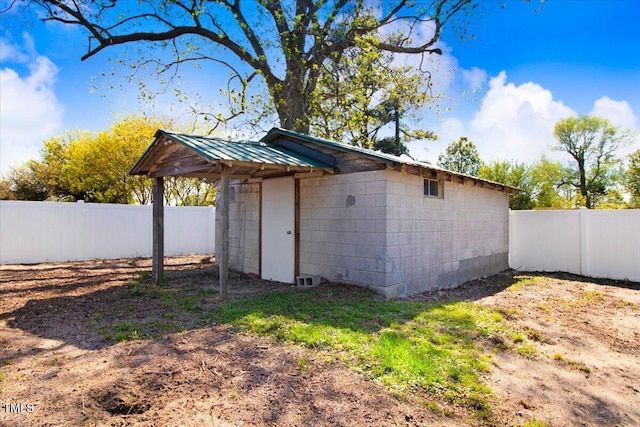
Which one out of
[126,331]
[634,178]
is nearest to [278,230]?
[126,331]

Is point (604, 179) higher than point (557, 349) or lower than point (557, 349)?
higher

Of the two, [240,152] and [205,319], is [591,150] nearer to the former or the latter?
[240,152]

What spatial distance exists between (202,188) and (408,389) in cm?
2002

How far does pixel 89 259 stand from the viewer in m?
11.5

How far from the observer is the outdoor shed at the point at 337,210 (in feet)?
21.2

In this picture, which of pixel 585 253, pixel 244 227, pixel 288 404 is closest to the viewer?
pixel 288 404

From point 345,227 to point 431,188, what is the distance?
87.1 inches

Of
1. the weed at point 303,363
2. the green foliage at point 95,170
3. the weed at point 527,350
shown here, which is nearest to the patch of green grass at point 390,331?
the weed at point 303,363

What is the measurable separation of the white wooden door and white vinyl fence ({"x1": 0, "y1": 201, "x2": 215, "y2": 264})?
6317mm

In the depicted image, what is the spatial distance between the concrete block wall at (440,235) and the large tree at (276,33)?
6.11 meters

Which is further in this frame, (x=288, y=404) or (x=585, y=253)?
(x=585, y=253)

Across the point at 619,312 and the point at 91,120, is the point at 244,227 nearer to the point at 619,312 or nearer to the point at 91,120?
the point at 619,312

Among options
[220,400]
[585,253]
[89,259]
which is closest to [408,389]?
[220,400]

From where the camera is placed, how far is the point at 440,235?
25.9ft
